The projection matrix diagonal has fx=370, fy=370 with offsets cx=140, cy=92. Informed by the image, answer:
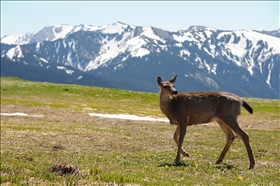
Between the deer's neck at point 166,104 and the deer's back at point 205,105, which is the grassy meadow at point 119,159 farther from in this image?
the deer's neck at point 166,104

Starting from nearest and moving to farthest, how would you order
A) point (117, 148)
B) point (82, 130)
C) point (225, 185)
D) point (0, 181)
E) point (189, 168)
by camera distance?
1. point (0, 181)
2. point (225, 185)
3. point (189, 168)
4. point (117, 148)
5. point (82, 130)

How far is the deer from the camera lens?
58.2 feet

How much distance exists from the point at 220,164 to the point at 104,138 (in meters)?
13.9

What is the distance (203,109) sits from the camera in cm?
1830

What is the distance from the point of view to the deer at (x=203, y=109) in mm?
17750

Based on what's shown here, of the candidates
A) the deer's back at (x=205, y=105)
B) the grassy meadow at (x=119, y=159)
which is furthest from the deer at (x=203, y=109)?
the grassy meadow at (x=119, y=159)

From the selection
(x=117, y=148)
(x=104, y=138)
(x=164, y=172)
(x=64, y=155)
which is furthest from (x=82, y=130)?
(x=164, y=172)

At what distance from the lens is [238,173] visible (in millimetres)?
16375

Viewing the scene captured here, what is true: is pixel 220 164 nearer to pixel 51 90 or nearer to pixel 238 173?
pixel 238 173

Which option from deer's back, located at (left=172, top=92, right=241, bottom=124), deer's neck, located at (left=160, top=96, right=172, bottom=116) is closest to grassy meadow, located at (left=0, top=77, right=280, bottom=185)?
deer's back, located at (left=172, top=92, right=241, bottom=124)

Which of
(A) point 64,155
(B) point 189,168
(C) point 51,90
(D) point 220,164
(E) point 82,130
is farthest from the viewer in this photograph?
(C) point 51,90

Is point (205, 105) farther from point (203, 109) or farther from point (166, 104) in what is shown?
point (166, 104)

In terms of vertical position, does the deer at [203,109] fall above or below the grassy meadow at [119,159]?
above

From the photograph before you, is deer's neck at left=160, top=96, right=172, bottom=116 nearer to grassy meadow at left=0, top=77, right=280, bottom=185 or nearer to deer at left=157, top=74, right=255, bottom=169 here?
deer at left=157, top=74, right=255, bottom=169
